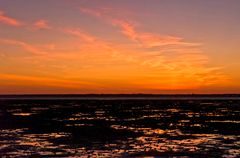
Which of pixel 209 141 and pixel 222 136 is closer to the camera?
pixel 209 141

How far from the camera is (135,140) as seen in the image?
3175cm

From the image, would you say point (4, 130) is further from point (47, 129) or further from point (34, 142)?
point (34, 142)

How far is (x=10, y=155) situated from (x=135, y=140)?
414 inches

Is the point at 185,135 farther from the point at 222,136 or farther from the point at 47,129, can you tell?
the point at 47,129

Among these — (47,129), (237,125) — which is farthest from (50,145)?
(237,125)

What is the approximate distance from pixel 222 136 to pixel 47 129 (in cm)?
1613

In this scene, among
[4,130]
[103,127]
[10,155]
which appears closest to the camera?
[10,155]

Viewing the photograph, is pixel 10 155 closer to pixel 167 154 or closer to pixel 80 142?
pixel 80 142

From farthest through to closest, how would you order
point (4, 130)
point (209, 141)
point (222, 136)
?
point (4, 130) → point (222, 136) → point (209, 141)

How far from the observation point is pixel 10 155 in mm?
24422

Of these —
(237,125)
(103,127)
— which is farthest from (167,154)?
(237,125)

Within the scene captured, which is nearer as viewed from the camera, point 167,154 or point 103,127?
point 167,154

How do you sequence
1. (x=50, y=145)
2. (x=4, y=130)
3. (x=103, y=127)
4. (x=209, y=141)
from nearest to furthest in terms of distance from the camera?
1. (x=50, y=145)
2. (x=209, y=141)
3. (x=4, y=130)
4. (x=103, y=127)

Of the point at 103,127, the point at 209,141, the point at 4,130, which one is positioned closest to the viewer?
the point at 209,141
